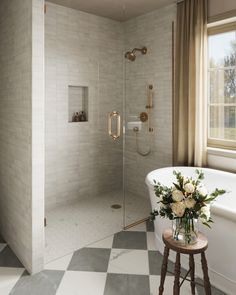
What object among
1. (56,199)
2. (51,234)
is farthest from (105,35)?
(51,234)

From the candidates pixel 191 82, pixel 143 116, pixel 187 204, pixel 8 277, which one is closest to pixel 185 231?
pixel 187 204

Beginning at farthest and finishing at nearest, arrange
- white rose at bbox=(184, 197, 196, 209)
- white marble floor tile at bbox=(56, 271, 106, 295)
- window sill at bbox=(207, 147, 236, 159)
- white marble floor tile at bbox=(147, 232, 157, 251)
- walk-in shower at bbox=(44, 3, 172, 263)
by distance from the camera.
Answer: walk-in shower at bbox=(44, 3, 172, 263)
window sill at bbox=(207, 147, 236, 159)
white marble floor tile at bbox=(147, 232, 157, 251)
white marble floor tile at bbox=(56, 271, 106, 295)
white rose at bbox=(184, 197, 196, 209)

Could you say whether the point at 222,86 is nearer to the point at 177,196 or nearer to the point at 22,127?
the point at 177,196

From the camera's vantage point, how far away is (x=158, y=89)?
13.2 ft

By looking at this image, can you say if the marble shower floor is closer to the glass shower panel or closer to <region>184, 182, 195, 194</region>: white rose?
the glass shower panel

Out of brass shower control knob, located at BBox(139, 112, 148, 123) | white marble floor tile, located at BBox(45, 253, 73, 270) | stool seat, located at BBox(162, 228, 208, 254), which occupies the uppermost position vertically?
brass shower control knob, located at BBox(139, 112, 148, 123)

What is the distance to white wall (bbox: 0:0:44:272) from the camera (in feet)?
7.68

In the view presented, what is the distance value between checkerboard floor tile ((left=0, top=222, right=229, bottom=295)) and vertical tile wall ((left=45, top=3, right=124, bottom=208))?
1.35m

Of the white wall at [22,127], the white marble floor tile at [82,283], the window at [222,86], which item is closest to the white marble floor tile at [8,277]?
the white wall at [22,127]

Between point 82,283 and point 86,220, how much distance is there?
1.28 metres

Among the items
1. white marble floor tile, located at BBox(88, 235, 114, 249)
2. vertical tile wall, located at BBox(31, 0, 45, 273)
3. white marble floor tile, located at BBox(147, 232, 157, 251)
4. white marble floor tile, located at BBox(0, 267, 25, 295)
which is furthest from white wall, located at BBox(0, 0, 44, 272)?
white marble floor tile, located at BBox(147, 232, 157, 251)

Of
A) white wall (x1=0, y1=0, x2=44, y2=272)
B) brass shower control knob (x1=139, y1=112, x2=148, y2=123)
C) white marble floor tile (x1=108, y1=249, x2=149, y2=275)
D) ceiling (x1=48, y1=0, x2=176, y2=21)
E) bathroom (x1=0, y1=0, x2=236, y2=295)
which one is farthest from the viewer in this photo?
brass shower control knob (x1=139, y1=112, x2=148, y2=123)

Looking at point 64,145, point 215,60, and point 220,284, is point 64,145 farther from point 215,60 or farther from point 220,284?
point 220,284

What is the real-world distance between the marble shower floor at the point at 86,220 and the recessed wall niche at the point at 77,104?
125 cm
